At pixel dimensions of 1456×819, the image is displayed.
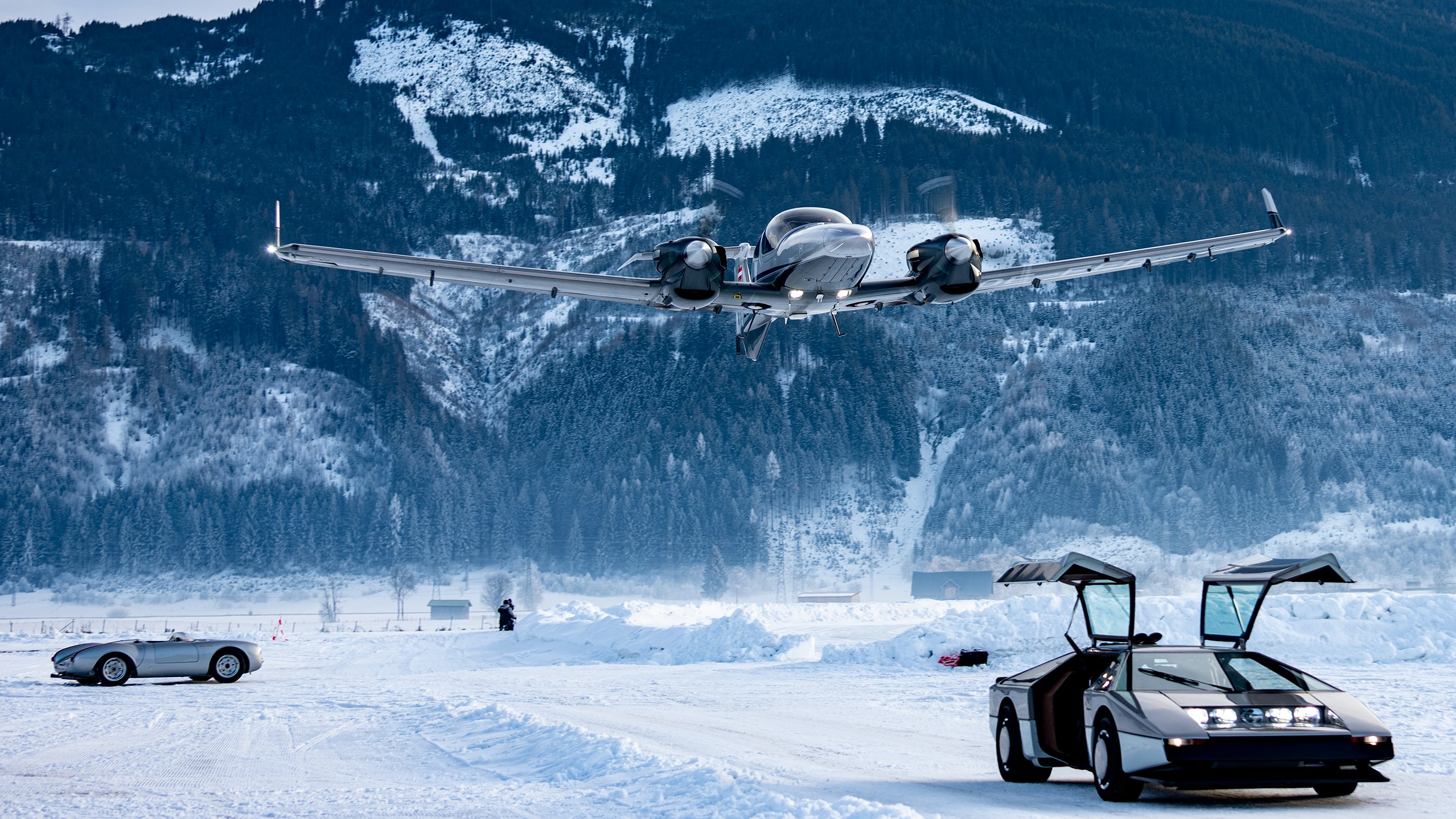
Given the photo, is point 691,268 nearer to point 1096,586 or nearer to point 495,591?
point 1096,586

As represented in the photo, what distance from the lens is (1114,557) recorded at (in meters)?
145

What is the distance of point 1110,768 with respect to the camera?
11539 mm

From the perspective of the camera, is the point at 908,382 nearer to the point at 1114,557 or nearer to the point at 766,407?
the point at 766,407

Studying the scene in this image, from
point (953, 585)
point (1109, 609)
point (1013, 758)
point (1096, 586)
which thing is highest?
point (1096, 586)

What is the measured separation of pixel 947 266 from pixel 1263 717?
18.9 m

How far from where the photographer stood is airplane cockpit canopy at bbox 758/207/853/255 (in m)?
29.2

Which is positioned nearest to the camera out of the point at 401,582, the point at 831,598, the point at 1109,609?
the point at 1109,609

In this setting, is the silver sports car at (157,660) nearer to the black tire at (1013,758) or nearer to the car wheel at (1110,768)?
the black tire at (1013,758)

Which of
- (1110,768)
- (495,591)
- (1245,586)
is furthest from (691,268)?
(495,591)

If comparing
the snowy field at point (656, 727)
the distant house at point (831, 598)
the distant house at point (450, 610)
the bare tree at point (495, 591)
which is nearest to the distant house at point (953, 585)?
the distant house at point (831, 598)

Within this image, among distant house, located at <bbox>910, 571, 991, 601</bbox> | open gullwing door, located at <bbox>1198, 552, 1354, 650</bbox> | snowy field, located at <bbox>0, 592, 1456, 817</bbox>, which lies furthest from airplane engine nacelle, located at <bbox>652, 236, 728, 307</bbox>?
distant house, located at <bbox>910, 571, 991, 601</bbox>

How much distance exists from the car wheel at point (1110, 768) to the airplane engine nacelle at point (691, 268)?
17.3m

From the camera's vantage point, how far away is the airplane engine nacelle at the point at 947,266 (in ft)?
94.7

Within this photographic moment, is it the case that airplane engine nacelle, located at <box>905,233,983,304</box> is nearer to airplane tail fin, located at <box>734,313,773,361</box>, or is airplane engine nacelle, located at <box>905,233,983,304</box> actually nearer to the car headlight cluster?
airplane tail fin, located at <box>734,313,773,361</box>
